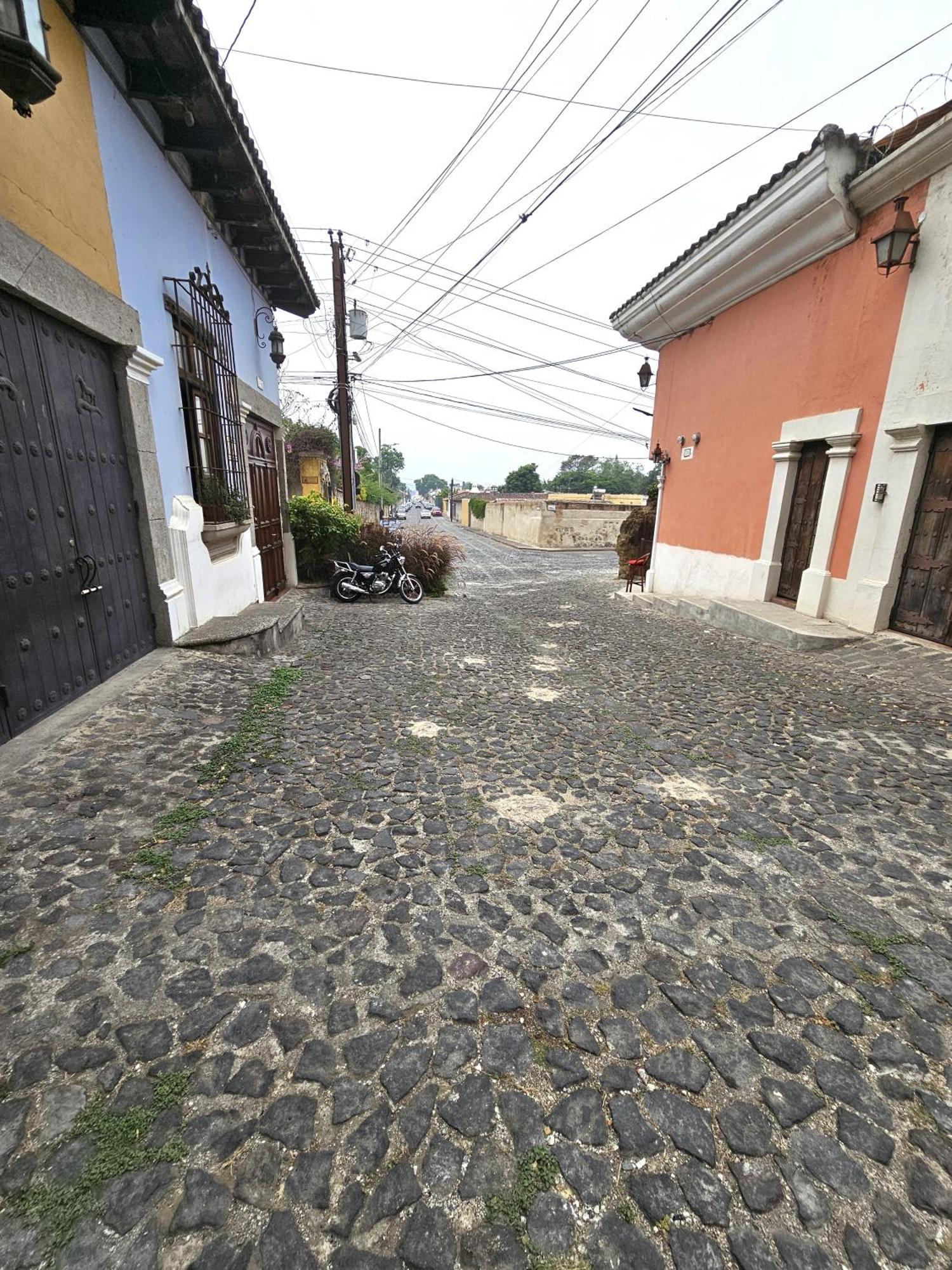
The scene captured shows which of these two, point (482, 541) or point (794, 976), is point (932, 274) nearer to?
point (794, 976)

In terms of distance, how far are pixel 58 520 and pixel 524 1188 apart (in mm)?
4091

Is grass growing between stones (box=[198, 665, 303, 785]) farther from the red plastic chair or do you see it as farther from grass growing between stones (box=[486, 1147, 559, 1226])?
the red plastic chair

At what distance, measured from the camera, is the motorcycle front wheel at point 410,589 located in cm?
980

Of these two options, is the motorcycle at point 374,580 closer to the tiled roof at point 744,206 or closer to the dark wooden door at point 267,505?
the dark wooden door at point 267,505

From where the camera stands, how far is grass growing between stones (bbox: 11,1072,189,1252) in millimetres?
1135

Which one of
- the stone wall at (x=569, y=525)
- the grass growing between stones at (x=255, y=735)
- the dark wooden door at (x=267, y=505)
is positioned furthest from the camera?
the stone wall at (x=569, y=525)

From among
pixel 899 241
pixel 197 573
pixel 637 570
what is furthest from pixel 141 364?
pixel 637 570

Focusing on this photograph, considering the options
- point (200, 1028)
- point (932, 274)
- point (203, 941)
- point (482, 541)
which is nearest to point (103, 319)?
point (203, 941)

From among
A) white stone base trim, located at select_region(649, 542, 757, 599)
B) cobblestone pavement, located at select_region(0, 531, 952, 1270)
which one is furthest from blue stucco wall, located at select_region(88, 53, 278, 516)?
white stone base trim, located at select_region(649, 542, 757, 599)

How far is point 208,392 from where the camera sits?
5848 mm

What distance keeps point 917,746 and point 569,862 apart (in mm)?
2954

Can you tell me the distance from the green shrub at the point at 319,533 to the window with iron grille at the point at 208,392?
3.43 m

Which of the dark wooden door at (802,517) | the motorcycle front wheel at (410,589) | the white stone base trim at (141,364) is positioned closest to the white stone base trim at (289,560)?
the motorcycle front wheel at (410,589)

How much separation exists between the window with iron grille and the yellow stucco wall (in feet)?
3.94
